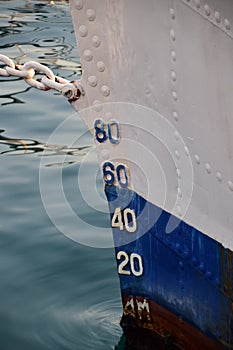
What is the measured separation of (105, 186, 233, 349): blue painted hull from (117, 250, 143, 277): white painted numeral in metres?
0.01

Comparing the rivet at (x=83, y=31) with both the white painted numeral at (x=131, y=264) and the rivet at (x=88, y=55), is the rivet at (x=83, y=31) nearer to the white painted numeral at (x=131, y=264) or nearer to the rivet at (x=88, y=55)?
the rivet at (x=88, y=55)

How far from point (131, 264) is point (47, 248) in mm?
1336

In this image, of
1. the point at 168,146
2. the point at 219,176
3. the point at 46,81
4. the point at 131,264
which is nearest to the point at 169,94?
the point at 168,146

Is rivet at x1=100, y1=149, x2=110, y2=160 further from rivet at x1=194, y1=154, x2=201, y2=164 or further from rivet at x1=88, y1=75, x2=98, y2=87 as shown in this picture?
rivet at x1=194, y1=154, x2=201, y2=164

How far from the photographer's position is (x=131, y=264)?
11.1 ft

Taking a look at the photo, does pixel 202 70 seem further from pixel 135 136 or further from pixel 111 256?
pixel 111 256

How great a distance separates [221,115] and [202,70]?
0.52 feet

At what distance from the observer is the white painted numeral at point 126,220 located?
10.7ft

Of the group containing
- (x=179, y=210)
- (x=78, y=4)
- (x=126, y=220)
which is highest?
(x=78, y=4)

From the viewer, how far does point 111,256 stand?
15.0 feet

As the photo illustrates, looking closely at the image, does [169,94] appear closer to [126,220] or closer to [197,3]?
[197,3]

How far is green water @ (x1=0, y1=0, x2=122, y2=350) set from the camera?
3.86m

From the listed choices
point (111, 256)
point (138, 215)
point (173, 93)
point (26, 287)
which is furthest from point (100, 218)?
point (173, 93)

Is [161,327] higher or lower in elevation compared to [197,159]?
lower
